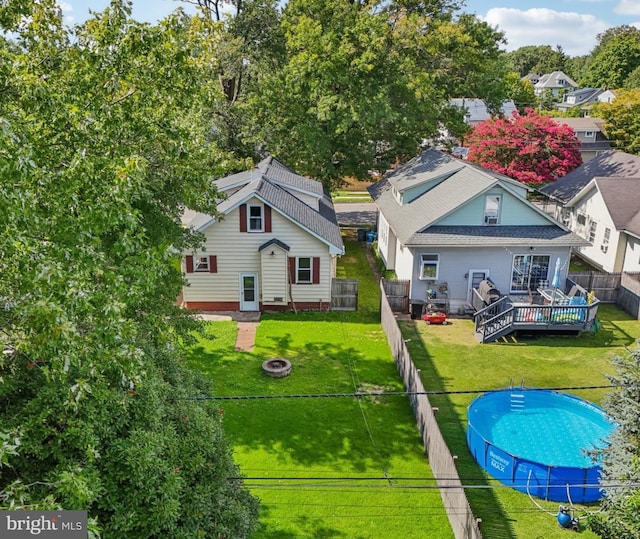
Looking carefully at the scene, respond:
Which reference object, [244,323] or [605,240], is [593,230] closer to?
[605,240]

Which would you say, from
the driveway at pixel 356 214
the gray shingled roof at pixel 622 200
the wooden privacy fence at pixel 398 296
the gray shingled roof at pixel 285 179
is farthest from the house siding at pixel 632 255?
the driveway at pixel 356 214

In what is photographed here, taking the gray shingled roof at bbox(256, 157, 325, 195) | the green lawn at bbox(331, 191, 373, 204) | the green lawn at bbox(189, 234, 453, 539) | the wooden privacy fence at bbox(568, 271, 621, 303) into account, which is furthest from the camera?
the green lawn at bbox(331, 191, 373, 204)

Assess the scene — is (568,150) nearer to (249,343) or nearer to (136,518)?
(249,343)

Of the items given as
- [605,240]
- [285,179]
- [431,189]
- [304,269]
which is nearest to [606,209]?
[605,240]

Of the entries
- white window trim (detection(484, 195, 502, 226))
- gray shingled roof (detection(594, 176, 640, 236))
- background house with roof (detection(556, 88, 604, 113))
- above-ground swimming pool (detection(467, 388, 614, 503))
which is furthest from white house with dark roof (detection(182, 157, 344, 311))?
background house with roof (detection(556, 88, 604, 113))

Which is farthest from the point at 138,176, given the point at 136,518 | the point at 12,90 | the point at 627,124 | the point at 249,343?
the point at 627,124

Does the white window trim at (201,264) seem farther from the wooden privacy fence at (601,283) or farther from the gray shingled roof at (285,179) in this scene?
the wooden privacy fence at (601,283)

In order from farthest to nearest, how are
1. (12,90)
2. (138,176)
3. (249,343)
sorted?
(249,343) < (12,90) < (138,176)

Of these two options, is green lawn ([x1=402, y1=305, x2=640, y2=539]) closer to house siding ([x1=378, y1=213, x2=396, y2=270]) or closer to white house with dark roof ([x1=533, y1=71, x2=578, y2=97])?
house siding ([x1=378, y1=213, x2=396, y2=270])
